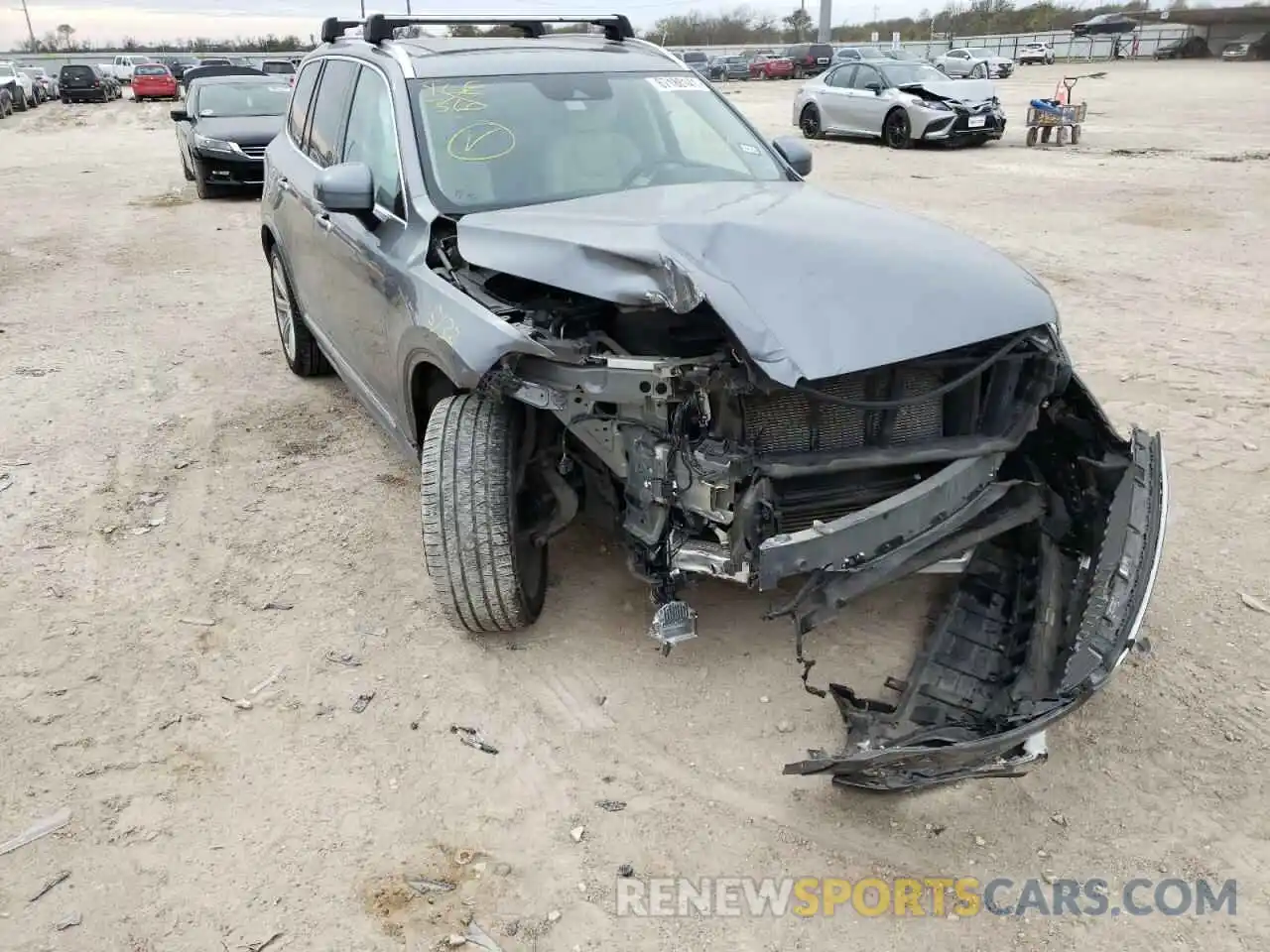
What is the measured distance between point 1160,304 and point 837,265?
213 inches

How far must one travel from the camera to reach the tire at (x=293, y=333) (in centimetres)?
582

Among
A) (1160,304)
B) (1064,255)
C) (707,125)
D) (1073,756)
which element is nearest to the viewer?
→ (1073,756)

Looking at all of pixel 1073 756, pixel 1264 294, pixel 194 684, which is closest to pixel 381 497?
pixel 194 684

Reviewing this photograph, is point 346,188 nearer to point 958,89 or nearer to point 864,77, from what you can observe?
point 958,89

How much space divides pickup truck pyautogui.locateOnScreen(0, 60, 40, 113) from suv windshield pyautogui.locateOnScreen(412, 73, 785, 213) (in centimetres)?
3488

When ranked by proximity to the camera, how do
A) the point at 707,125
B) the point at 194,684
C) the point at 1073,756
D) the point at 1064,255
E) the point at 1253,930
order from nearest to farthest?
the point at 1253,930 < the point at 1073,756 < the point at 194,684 < the point at 707,125 < the point at 1064,255

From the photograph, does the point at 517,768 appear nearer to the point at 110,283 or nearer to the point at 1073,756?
the point at 1073,756

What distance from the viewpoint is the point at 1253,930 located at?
236 cm

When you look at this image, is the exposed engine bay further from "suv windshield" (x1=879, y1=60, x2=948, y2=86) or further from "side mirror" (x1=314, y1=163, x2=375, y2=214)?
"suv windshield" (x1=879, y1=60, x2=948, y2=86)

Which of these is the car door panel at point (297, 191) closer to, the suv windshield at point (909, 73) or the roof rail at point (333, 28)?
the roof rail at point (333, 28)

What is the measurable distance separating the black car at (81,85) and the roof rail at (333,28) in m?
39.8

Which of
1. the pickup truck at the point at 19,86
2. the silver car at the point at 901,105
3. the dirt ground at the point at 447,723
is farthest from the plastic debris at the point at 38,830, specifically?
the pickup truck at the point at 19,86

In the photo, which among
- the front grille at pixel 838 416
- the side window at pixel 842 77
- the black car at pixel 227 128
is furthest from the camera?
the side window at pixel 842 77

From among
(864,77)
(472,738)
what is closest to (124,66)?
(864,77)
